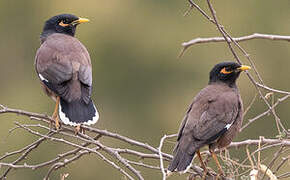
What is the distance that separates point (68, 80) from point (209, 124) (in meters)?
1.11

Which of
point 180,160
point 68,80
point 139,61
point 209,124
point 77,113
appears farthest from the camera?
point 139,61

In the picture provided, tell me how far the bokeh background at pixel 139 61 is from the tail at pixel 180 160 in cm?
1319

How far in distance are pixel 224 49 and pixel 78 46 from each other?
41.8 feet

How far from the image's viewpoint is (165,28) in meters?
→ 22.2

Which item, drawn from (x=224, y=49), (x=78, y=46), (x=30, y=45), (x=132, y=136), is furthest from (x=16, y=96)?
(x=78, y=46)

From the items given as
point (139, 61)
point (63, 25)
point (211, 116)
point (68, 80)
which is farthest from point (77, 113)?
point (139, 61)

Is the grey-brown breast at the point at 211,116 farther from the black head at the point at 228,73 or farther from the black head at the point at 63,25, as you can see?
the black head at the point at 63,25

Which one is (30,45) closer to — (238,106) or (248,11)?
(248,11)

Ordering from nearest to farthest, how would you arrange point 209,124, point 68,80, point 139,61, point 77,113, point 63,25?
point 209,124, point 77,113, point 68,80, point 63,25, point 139,61

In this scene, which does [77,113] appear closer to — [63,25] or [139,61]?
[63,25]

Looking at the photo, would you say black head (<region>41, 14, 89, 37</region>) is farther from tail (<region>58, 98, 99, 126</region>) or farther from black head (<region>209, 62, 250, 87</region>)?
black head (<region>209, 62, 250, 87</region>)

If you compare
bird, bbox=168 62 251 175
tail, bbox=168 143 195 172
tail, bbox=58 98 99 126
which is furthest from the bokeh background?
tail, bbox=168 143 195 172

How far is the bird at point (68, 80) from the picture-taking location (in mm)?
6141

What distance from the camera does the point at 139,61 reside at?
858 inches
